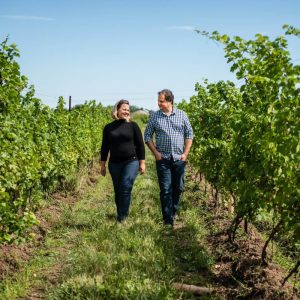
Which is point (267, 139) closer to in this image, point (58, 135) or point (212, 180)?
point (212, 180)

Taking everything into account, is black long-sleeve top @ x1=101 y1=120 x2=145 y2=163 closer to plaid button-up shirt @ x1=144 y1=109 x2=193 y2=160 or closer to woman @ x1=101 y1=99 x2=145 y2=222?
woman @ x1=101 y1=99 x2=145 y2=222

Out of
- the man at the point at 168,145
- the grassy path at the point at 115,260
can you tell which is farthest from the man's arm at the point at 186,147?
the grassy path at the point at 115,260

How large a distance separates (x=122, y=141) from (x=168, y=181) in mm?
877

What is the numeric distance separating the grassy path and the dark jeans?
237mm

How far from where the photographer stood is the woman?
6496 mm

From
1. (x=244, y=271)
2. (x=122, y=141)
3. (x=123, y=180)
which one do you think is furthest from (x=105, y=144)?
(x=244, y=271)

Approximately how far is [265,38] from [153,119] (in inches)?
108

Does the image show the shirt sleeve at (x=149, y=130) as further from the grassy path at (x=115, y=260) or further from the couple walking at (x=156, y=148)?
the grassy path at (x=115, y=260)

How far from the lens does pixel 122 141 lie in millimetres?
6516

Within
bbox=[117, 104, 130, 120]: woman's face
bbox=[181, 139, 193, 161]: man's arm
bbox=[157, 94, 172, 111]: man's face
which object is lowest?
bbox=[181, 139, 193, 161]: man's arm

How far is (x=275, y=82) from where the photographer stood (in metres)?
4.01

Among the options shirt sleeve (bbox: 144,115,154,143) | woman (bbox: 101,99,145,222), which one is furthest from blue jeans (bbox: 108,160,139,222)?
shirt sleeve (bbox: 144,115,154,143)

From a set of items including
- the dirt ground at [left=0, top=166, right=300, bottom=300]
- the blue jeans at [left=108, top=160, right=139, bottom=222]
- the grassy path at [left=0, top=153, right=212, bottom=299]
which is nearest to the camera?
the grassy path at [left=0, top=153, right=212, bottom=299]

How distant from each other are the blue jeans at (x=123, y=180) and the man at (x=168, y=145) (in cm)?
38
